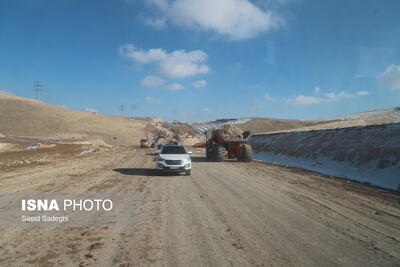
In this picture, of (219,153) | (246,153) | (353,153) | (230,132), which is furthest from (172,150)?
(353,153)

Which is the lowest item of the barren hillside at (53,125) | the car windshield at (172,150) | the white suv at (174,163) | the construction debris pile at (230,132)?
the white suv at (174,163)

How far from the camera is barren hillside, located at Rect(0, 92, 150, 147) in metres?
66.8

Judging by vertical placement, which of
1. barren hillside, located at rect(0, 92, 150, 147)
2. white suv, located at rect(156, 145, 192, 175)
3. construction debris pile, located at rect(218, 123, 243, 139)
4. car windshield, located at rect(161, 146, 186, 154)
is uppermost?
barren hillside, located at rect(0, 92, 150, 147)

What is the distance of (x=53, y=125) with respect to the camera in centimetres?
7475

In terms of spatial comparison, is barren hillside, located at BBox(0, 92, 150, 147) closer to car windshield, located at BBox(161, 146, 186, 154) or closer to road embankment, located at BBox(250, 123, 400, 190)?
road embankment, located at BBox(250, 123, 400, 190)

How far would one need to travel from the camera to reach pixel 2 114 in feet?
247

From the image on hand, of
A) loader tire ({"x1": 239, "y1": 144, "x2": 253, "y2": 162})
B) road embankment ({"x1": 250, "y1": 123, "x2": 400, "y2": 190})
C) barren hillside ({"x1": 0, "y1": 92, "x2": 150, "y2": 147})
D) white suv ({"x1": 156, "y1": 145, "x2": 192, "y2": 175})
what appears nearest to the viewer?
road embankment ({"x1": 250, "y1": 123, "x2": 400, "y2": 190})

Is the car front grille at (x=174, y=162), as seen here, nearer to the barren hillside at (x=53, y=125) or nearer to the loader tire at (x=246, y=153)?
the loader tire at (x=246, y=153)

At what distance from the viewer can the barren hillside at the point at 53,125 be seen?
66750mm

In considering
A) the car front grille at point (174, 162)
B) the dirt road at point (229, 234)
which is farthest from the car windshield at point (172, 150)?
the dirt road at point (229, 234)

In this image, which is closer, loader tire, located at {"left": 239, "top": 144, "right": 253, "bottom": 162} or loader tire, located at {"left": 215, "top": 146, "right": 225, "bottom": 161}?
loader tire, located at {"left": 215, "top": 146, "right": 225, "bottom": 161}

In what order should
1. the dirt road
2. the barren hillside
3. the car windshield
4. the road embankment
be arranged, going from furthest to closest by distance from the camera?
1. the barren hillside
2. the car windshield
3. the road embankment
4. the dirt road

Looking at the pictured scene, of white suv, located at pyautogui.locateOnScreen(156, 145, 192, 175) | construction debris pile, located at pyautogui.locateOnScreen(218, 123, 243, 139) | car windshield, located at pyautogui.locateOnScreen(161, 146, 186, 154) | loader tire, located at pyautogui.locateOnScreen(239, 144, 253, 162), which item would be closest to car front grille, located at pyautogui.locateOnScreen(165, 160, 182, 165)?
white suv, located at pyautogui.locateOnScreen(156, 145, 192, 175)

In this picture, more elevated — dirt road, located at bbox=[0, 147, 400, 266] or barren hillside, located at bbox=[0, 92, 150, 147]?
barren hillside, located at bbox=[0, 92, 150, 147]
